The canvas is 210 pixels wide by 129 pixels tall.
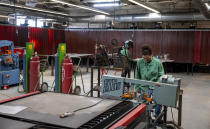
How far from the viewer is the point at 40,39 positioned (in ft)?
41.7

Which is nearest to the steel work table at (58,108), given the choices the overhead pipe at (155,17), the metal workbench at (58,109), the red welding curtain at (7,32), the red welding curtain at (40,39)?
the metal workbench at (58,109)

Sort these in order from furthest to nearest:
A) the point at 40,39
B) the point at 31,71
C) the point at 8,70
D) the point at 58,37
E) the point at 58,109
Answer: the point at 58,37 → the point at 40,39 → the point at 8,70 → the point at 31,71 → the point at 58,109

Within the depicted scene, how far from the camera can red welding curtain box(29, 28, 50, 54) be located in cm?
1221

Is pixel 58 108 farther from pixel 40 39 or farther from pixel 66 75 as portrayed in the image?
pixel 40 39

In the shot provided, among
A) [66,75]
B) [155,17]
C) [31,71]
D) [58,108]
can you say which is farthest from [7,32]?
[58,108]

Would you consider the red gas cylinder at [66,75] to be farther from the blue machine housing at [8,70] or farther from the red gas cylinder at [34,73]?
the blue machine housing at [8,70]

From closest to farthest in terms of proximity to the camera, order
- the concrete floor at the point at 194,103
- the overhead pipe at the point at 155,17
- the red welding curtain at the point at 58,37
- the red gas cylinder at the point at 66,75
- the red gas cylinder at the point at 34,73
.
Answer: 1. the concrete floor at the point at 194,103
2. the red gas cylinder at the point at 66,75
3. the red gas cylinder at the point at 34,73
4. the overhead pipe at the point at 155,17
5. the red welding curtain at the point at 58,37

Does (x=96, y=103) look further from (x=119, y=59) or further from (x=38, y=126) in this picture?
(x=119, y=59)

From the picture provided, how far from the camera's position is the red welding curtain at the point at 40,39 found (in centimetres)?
1221

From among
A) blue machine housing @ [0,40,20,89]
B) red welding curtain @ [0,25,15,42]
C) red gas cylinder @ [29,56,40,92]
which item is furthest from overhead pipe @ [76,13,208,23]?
red gas cylinder @ [29,56,40,92]

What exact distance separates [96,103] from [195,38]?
10.3 meters

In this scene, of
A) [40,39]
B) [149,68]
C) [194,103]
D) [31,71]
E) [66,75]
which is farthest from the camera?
[40,39]

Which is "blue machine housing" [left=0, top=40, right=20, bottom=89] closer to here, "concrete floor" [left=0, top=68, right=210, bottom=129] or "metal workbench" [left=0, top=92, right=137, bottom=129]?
"concrete floor" [left=0, top=68, right=210, bottom=129]

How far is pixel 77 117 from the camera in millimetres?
1504
